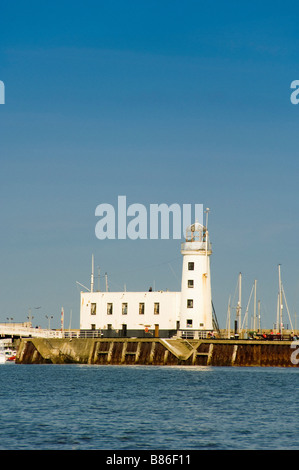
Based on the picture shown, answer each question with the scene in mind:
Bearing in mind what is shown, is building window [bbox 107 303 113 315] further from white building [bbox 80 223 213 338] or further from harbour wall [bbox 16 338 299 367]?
harbour wall [bbox 16 338 299 367]

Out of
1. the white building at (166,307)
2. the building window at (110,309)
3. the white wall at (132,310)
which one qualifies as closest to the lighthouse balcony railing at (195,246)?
the white building at (166,307)

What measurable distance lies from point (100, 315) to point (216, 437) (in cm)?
6382

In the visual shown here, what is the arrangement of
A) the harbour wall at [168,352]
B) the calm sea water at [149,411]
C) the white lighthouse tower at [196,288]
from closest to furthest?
the calm sea water at [149,411] < the harbour wall at [168,352] < the white lighthouse tower at [196,288]

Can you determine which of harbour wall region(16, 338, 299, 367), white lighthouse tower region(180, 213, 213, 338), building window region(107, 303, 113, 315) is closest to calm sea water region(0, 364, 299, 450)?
harbour wall region(16, 338, 299, 367)

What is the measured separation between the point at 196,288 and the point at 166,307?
5.27 meters

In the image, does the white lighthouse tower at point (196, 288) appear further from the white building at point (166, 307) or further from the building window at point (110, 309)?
the building window at point (110, 309)

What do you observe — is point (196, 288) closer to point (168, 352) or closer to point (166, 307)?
point (166, 307)

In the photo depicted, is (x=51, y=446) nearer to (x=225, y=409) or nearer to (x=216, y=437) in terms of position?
(x=216, y=437)

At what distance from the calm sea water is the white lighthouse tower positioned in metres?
15.4

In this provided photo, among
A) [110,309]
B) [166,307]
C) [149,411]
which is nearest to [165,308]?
[166,307]

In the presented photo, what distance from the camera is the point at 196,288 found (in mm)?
95188

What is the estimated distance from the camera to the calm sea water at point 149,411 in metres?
37.1

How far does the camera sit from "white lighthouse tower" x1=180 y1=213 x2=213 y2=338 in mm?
95188

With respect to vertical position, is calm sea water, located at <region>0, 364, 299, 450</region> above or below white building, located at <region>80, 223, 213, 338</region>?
below
